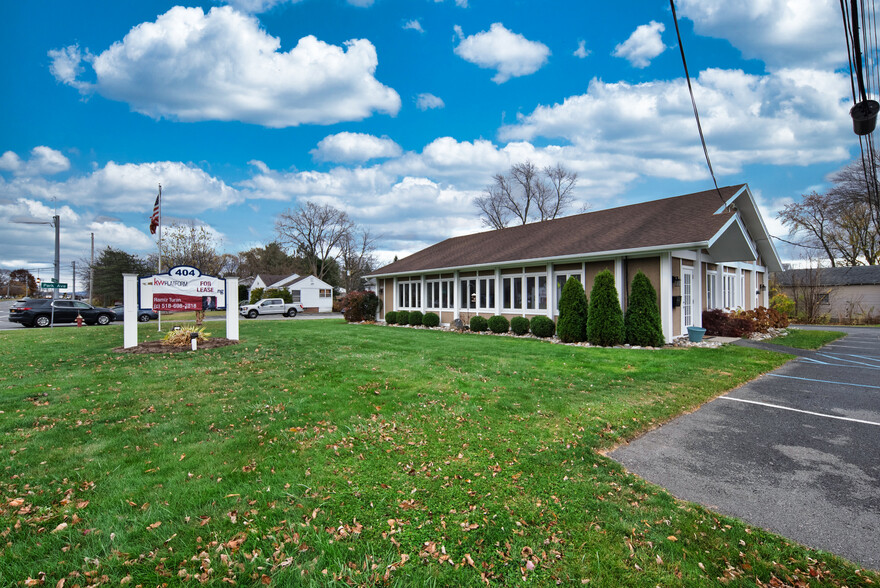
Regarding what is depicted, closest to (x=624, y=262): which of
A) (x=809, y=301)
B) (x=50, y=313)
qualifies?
(x=809, y=301)

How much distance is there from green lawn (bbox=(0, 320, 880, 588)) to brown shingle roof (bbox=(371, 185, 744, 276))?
6.99 meters

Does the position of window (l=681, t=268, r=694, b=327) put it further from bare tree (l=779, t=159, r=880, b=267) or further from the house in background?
the house in background

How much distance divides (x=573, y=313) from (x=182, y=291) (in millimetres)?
11685

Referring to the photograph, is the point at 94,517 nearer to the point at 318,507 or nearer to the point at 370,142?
the point at 318,507

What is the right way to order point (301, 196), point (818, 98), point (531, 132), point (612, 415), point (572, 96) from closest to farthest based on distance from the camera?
point (612, 415)
point (818, 98)
point (572, 96)
point (531, 132)
point (301, 196)

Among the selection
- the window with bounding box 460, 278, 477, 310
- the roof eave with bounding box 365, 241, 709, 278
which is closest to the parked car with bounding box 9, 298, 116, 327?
the roof eave with bounding box 365, 241, 709, 278

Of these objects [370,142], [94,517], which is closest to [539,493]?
[94,517]

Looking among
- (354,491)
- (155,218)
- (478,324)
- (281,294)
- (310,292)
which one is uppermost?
(155,218)

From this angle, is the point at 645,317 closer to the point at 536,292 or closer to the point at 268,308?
the point at 536,292

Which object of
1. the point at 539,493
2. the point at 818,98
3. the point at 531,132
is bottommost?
the point at 539,493

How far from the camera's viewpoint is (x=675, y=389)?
671 cm

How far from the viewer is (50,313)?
68.4 feet

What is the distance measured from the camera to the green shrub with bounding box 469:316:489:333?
1645 centimetres

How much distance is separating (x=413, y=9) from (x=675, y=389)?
1142 centimetres
